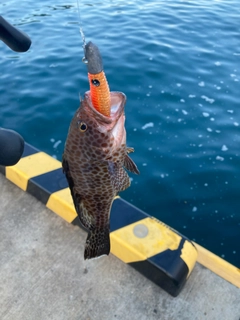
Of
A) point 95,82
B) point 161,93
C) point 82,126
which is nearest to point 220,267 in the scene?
point 82,126

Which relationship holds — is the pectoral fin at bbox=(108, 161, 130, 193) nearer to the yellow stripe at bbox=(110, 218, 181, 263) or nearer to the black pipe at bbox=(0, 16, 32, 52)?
the black pipe at bbox=(0, 16, 32, 52)

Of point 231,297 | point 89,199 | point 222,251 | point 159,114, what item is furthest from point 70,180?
point 159,114

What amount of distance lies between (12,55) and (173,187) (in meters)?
7.86

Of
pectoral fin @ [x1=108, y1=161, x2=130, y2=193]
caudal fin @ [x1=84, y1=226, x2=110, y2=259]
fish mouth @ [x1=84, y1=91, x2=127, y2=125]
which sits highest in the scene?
fish mouth @ [x1=84, y1=91, x2=127, y2=125]

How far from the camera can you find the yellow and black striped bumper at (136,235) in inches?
160

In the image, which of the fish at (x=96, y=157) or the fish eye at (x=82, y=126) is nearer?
the fish at (x=96, y=157)

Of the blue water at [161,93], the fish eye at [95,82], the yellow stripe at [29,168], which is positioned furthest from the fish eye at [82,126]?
the blue water at [161,93]

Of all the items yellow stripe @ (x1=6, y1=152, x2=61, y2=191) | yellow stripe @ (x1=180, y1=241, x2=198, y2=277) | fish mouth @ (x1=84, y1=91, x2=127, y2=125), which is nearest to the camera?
fish mouth @ (x1=84, y1=91, x2=127, y2=125)

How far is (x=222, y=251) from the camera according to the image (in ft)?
18.2

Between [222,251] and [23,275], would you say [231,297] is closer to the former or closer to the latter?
[222,251]

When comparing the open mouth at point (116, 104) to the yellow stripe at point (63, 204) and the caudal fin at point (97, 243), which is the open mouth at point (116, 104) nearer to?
the caudal fin at point (97, 243)


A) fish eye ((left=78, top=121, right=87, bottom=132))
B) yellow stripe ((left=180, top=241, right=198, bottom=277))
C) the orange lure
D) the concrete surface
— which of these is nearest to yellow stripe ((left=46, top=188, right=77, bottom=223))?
the concrete surface

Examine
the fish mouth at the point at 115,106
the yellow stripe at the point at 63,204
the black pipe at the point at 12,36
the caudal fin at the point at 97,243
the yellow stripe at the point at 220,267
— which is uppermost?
the black pipe at the point at 12,36

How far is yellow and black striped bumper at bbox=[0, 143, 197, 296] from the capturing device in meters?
4.07
